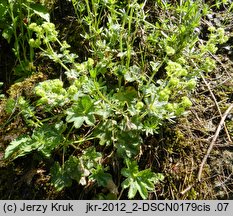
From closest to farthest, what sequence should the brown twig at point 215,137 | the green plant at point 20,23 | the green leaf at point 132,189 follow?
the green leaf at point 132,189 < the brown twig at point 215,137 < the green plant at point 20,23

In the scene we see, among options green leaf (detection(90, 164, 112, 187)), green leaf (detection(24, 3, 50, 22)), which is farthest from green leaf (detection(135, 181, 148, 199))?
green leaf (detection(24, 3, 50, 22))

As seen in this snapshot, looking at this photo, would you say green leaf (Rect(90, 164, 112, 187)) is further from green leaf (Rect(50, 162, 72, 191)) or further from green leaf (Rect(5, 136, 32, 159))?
green leaf (Rect(5, 136, 32, 159))

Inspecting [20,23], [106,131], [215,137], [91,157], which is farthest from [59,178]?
[20,23]

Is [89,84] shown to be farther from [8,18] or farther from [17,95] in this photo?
[8,18]

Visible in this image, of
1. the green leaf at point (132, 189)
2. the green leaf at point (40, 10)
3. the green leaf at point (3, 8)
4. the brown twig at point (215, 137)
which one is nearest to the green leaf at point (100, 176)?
the green leaf at point (132, 189)

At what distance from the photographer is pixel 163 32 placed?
220 cm

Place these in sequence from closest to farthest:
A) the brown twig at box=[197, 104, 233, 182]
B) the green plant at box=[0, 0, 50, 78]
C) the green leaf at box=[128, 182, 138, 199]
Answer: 1. the green leaf at box=[128, 182, 138, 199]
2. the brown twig at box=[197, 104, 233, 182]
3. the green plant at box=[0, 0, 50, 78]

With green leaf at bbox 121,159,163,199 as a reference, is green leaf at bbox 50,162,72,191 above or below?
below

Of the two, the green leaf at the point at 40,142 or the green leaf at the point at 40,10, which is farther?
the green leaf at the point at 40,10

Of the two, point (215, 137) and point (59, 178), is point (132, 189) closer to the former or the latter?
point (59, 178)

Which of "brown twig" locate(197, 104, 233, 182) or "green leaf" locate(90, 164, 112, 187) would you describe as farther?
"brown twig" locate(197, 104, 233, 182)

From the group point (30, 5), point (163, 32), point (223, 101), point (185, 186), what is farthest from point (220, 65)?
point (30, 5)

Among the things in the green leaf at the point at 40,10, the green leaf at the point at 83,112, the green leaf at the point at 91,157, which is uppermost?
the green leaf at the point at 40,10

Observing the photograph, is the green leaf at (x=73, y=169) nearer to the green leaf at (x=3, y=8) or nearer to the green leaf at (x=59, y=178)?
the green leaf at (x=59, y=178)
